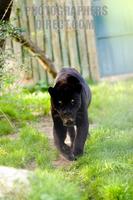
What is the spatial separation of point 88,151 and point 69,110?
0.80 m

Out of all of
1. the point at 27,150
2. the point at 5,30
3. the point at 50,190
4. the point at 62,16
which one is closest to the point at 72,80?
the point at 27,150

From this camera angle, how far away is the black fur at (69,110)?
25.8 ft

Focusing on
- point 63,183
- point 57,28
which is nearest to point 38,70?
point 57,28

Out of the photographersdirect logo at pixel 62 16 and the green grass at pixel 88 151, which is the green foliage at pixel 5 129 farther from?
the photographersdirect logo at pixel 62 16

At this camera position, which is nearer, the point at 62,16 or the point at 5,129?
the point at 5,129

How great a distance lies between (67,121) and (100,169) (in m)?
0.86

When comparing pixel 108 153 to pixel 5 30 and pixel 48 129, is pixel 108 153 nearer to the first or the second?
pixel 48 129

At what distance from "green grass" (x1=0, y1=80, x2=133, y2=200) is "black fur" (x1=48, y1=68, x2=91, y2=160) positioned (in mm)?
221

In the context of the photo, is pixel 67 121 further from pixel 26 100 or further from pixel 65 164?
pixel 26 100

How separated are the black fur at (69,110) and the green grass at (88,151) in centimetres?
22

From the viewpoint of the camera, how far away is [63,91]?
786 centimetres

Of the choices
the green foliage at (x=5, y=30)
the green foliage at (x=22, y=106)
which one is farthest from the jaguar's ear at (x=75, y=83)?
the green foliage at (x=22, y=106)

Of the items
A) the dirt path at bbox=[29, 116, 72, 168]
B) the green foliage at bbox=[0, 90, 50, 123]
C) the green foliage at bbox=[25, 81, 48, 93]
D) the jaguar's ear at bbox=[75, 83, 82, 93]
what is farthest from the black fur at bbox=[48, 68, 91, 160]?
the green foliage at bbox=[25, 81, 48, 93]

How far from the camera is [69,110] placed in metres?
7.86
